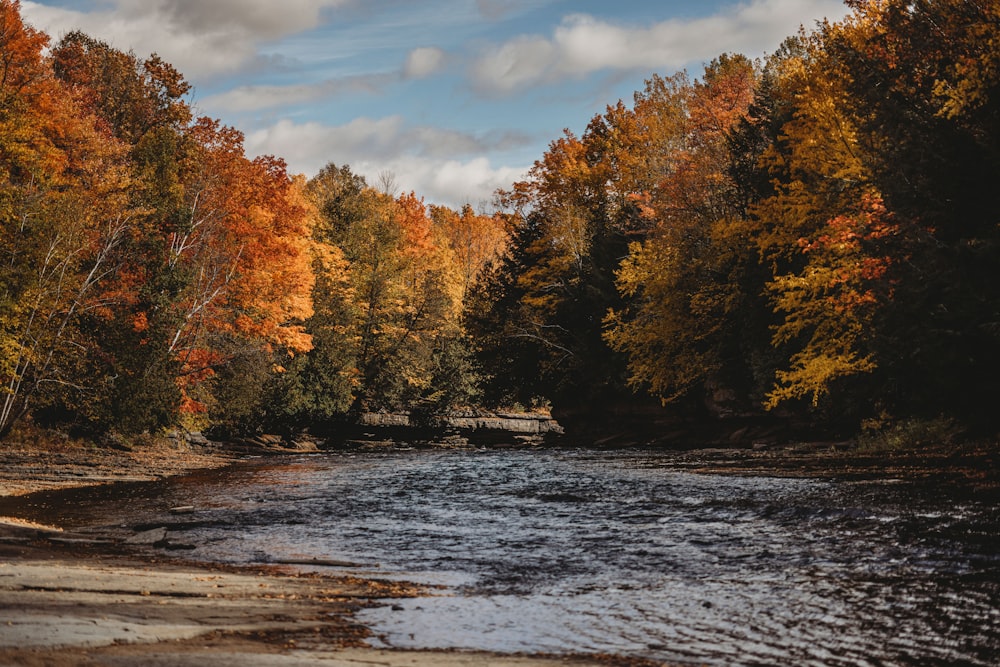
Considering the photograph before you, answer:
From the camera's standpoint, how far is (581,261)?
51188 mm

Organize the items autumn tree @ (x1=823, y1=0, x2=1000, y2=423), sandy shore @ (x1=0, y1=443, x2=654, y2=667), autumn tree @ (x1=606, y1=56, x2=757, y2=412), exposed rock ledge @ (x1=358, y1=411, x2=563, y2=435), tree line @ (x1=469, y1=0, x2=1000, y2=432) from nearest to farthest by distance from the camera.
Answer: sandy shore @ (x1=0, y1=443, x2=654, y2=667) → autumn tree @ (x1=823, y1=0, x2=1000, y2=423) → tree line @ (x1=469, y1=0, x2=1000, y2=432) → autumn tree @ (x1=606, y1=56, x2=757, y2=412) → exposed rock ledge @ (x1=358, y1=411, x2=563, y2=435)

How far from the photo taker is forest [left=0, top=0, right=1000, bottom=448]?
870 inches

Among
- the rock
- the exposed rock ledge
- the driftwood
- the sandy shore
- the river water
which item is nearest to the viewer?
the sandy shore

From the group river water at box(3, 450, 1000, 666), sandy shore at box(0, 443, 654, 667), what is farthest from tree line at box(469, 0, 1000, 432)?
sandy shore at box(0, 443, 654, 667)

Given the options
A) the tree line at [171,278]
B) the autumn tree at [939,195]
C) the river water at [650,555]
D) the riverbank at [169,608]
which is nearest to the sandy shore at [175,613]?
the riverbank at [169,608]

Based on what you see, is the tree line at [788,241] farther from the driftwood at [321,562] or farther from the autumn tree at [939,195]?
the driftwood at [321,562]

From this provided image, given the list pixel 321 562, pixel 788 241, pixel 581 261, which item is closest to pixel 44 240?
pixel 321 562

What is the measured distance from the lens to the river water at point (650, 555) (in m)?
7.73

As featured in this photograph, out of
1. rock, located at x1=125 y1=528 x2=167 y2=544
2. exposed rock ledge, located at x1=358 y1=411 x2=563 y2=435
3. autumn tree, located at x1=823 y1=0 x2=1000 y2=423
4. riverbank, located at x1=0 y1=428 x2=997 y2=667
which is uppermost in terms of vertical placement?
autumn tree, located at x1=823 y1=0 x2=1000 y2=423

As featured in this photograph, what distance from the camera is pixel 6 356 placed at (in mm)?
28484

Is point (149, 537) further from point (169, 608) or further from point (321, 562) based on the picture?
point (169, 608)

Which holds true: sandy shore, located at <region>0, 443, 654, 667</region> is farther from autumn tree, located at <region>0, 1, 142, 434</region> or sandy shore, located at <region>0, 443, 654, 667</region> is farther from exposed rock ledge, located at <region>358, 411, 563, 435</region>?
exposed rock ledge, located at <region>358, 411, 563, 435</region>

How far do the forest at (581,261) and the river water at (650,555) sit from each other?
7.56 m

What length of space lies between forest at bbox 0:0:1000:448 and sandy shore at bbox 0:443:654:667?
15.0 meters
